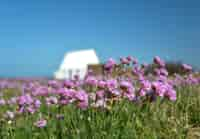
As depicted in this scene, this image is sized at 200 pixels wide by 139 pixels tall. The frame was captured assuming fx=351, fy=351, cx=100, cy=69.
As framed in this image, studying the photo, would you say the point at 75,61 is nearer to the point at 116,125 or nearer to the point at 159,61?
the point at 159,61

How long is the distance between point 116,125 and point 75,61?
23726mm

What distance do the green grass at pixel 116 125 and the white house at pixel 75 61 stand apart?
21941mm

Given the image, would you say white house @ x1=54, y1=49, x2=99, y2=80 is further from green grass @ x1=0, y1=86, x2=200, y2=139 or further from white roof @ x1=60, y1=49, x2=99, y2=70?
green grass @ x1=0, y1=86, x2=200, y2=139

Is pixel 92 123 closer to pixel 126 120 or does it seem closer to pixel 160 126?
pixel 126 120

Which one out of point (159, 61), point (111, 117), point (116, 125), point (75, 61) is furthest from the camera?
point (75, 61)

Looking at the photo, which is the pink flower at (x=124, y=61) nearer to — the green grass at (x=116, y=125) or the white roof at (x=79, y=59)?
the green grass at (x=116, y=125)

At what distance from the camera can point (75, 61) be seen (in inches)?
1082

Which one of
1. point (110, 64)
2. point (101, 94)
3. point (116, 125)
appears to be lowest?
point (116, 125)

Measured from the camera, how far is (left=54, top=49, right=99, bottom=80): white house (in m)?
27.1

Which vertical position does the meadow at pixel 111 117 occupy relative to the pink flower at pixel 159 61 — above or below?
below

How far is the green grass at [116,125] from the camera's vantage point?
12.3 feet

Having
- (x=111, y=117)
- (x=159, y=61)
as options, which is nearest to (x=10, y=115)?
(x=111, y=117)

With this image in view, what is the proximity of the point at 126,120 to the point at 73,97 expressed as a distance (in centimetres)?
70

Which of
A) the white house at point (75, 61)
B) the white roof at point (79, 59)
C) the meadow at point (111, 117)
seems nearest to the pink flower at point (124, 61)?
the meadow at point (111, 117)
